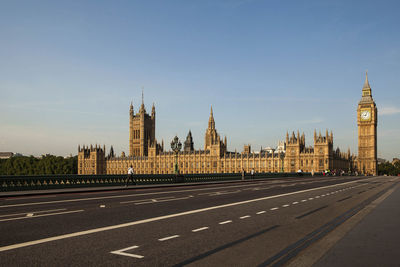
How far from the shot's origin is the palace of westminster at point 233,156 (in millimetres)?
133500

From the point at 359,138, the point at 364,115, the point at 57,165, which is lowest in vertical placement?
the point at 57,165

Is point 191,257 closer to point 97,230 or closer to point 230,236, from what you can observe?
point 230,236

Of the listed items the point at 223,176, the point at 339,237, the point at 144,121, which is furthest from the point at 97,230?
the point at 144,121

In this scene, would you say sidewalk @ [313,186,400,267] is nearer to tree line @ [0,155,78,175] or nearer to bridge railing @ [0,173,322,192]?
bridge railing @ [0,173,322,192]

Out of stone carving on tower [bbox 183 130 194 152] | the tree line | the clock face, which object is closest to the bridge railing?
the tree line

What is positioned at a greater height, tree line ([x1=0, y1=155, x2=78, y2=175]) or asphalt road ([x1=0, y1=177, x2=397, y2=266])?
asphalt road ([x1=0, y1=177, x2=397, y2=266])

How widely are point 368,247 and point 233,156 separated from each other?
139 metres

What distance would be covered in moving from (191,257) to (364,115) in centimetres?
17279

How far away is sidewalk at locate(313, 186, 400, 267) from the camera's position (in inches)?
275

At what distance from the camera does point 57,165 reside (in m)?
154

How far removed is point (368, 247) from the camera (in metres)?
8.29

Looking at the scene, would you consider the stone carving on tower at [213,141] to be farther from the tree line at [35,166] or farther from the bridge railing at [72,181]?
the bridge railing at [72,181]

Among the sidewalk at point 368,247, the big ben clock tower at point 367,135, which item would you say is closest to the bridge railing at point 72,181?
the sidewalk at point 368,247

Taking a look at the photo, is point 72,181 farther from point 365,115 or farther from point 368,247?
point 365,115
